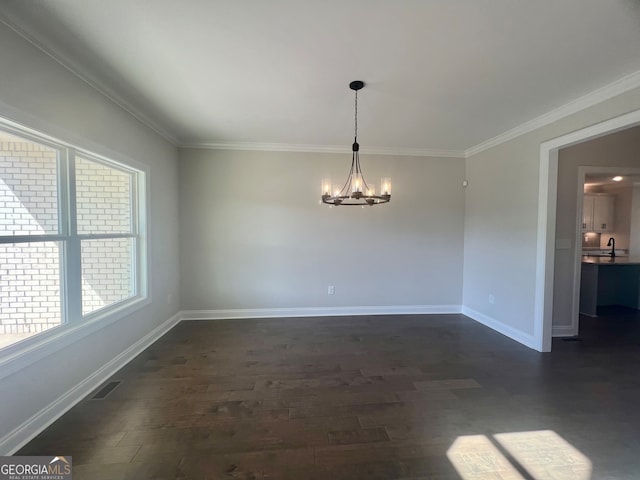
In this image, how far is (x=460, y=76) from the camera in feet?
7.54

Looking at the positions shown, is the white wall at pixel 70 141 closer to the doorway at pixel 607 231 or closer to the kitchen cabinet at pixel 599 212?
the doorway at pixel 607 231

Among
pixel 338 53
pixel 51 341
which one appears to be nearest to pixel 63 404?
pixel 51 341

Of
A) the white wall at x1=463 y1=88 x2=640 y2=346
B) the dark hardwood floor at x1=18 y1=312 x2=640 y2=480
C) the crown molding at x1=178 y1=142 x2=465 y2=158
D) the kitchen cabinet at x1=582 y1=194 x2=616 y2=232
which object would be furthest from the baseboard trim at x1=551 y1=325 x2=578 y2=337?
the kitchen cabinet at x1=582 y1=194 x2=616 y2=232

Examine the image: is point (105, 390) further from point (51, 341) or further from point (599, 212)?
point (599, 212)

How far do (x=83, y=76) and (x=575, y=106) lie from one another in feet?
15.0

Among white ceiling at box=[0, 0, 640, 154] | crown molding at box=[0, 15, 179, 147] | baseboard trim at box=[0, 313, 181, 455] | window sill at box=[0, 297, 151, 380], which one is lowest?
baseboard trim at box=[0, 313, 181, 455]

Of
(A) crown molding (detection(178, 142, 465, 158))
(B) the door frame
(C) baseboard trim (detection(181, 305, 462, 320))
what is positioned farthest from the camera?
(C) baseboard trim (detection(181, 305, 462, 320))

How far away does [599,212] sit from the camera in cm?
630

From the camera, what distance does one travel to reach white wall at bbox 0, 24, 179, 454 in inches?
66.9

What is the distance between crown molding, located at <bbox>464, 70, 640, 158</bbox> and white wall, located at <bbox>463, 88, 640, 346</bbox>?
48mm

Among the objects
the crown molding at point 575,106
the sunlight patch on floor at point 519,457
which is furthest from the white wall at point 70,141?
the crown molding at point 575,106

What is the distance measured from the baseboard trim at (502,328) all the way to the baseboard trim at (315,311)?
254 mm

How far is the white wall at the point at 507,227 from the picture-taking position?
3270 mm

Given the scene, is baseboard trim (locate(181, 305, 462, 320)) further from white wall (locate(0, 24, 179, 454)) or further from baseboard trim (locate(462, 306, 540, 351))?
white wall (locate(0, 24, 179, 454))
